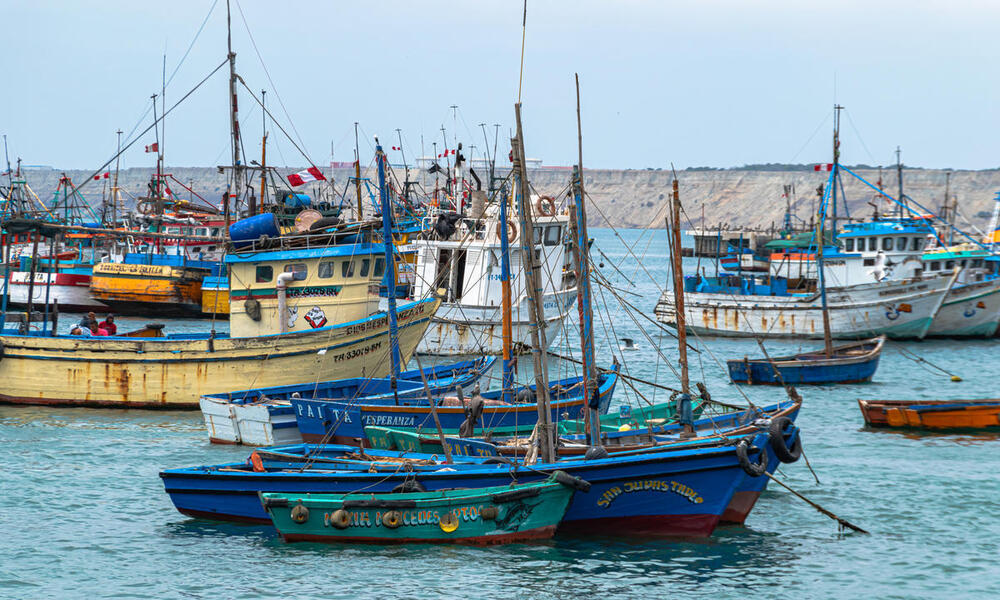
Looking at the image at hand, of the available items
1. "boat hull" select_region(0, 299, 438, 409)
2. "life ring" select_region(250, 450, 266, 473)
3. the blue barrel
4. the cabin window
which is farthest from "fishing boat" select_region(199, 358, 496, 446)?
the cabin window

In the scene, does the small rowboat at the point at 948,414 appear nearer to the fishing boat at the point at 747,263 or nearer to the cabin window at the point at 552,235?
the cabin window at the point at 552,235

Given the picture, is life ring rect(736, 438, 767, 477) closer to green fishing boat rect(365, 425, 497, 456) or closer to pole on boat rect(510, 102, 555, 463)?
pole on boat rect(510, 102, 555, 463)

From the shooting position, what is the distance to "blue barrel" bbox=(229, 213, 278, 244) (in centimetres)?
3075

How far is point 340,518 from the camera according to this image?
1719cm

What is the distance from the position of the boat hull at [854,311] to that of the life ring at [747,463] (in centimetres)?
2995

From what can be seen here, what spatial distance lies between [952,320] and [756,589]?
37519mm

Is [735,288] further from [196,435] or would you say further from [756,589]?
[756,589]

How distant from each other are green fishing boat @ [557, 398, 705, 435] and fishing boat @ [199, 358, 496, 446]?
272 centimetres

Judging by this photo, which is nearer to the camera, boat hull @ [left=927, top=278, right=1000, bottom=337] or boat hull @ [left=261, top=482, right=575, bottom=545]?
boat hull @ [left=261, top=482, right=575, bottom=545]

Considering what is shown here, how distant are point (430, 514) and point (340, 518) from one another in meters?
1.44

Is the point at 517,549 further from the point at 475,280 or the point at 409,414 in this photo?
the point at 475,280

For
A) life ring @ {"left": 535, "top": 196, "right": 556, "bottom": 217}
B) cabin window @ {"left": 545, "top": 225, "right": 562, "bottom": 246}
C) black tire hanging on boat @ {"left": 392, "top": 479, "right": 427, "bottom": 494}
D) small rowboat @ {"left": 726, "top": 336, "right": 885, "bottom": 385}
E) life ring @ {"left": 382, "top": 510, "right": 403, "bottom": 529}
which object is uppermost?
life ring @ {"left": 535, "top": 196, "right": 556, "bottom": 217}

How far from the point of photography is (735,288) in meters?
57.2

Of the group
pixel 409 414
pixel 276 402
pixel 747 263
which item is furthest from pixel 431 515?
pixel 747 263
